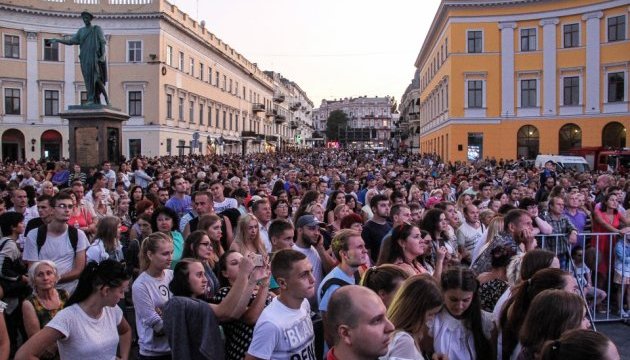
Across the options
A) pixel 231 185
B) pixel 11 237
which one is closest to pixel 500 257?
pixel 11 237

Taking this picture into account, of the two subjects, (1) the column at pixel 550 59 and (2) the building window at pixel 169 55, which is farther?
(2) the building window at pixel 169 55

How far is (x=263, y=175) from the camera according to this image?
1934 cm

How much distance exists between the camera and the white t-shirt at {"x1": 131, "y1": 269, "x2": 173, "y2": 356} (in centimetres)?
466

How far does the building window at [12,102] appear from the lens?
4575 centimetres

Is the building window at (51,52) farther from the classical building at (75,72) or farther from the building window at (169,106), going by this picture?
the building window at (169,106)

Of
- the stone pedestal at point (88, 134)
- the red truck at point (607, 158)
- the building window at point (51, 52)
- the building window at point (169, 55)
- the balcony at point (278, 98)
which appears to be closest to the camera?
the stone pedestal at point (88, 134)

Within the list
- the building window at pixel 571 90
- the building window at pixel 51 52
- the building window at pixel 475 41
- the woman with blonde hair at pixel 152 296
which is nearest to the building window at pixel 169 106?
the building window at pixel 51 52

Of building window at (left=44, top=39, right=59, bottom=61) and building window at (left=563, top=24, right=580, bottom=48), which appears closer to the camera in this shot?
building window at (left=563, top=24, right=580, bottom=48)

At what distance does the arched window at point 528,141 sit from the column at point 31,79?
36.7 metres

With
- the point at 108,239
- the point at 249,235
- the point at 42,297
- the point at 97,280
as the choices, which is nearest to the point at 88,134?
the point at 108,239

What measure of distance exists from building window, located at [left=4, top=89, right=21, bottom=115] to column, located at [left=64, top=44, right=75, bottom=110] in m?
3.38

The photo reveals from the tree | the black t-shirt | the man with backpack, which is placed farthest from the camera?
the tree

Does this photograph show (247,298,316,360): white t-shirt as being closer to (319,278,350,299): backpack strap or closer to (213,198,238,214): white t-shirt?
(319,278,350,299): backpack strap

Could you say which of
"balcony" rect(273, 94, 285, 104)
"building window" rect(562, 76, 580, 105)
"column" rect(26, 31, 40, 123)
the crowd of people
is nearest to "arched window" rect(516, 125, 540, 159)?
"building window" rect(562, 76, 580, 105)
